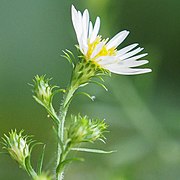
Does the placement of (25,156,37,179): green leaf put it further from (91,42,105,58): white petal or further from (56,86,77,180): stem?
(91,42,105,58): white petal

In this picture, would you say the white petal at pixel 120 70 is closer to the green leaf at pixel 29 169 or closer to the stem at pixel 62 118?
the stem at pixel 62 118

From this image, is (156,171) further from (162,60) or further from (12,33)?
(12,33)

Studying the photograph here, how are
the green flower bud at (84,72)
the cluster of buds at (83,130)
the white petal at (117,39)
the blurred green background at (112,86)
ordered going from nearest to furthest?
the cluster of buds at (83,130), the green flower bud at (84,72), the white petal at (117,39), the blurred green background at (112,86)

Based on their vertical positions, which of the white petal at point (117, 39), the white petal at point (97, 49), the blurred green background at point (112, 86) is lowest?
the blurred green background at point (112, 86)

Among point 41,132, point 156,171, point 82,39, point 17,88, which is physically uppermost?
point 82,39

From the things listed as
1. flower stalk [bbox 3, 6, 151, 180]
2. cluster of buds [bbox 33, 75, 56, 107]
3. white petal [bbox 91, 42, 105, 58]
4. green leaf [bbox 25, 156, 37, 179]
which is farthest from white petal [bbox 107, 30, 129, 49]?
green leaf [bbox 25, 156, 37, 179]

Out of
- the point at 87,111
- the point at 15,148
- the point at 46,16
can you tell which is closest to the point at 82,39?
the point at 15,148

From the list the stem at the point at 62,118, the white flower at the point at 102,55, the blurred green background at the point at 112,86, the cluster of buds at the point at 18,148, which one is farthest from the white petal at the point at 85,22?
the blurred green background at the point at 112,86
